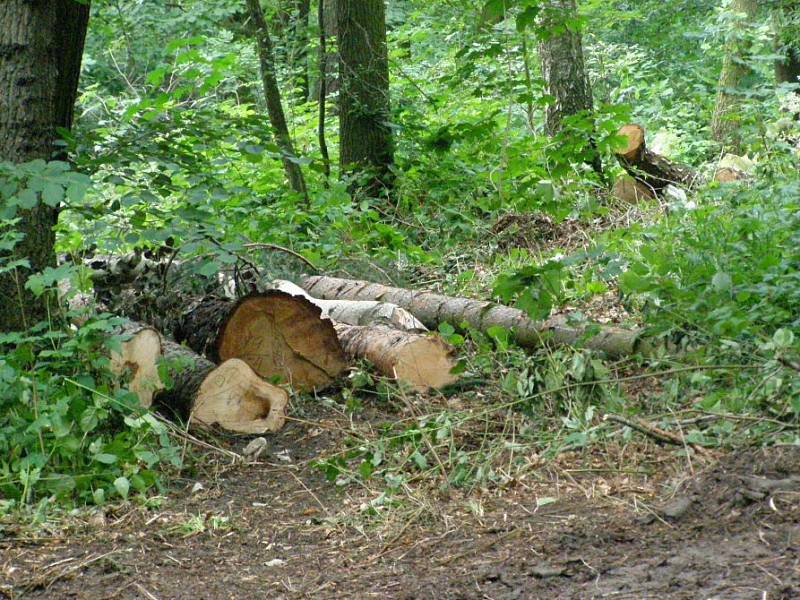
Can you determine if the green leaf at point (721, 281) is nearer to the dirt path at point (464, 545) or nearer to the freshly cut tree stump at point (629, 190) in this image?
the dirt path at point (464, 545)

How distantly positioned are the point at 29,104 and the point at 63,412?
1850mm

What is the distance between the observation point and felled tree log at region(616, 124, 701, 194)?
34.2 feet

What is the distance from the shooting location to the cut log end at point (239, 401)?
19.1 ft

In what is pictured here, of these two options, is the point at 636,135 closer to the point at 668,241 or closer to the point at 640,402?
the point at 668,241

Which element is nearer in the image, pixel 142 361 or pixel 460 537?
pixel 460 537

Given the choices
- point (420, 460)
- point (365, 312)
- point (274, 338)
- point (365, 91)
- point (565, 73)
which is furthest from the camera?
point (565, 73)

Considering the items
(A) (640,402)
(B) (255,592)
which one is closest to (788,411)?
(A) (640,402)

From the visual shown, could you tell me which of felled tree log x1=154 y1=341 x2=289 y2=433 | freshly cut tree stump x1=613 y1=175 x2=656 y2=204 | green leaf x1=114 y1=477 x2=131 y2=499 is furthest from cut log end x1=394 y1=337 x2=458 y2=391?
freshly cut tree stump x1=613 y1=175 x2=656 y2=204

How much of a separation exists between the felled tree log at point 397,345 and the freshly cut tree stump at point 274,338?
234 millimetres

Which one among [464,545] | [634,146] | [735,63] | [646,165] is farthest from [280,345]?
[735,63]

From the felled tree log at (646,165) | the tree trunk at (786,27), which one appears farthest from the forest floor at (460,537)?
the tree trunk at (786,27)

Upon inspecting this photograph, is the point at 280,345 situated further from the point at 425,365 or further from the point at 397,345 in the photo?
the point at 425,365

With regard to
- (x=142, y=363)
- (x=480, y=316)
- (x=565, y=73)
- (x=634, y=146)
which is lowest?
(x=142, y=363)

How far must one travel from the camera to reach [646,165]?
10609 mm
